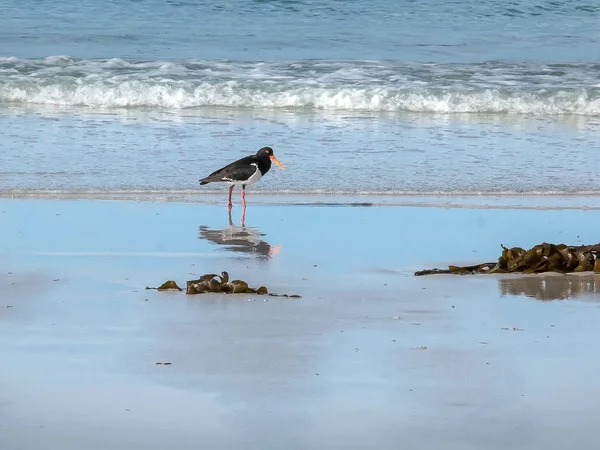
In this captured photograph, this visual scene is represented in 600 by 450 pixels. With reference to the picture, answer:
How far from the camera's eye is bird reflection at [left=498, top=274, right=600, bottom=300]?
20.2ft

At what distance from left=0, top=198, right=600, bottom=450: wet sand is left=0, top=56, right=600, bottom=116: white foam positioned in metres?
6.95

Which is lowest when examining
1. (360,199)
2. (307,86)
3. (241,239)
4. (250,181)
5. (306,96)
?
(241,239)

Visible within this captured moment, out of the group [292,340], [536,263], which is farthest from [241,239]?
[292,340]

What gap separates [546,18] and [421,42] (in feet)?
13.4

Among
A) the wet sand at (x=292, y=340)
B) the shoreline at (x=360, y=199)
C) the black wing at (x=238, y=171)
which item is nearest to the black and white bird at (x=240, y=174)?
the black wing at (x=238, y=171)

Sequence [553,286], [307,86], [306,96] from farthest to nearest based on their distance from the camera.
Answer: [307,86] < [306,96] < [553,286]

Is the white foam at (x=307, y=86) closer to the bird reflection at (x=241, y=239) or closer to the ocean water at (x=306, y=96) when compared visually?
the ocean water at (x=306, y=96)

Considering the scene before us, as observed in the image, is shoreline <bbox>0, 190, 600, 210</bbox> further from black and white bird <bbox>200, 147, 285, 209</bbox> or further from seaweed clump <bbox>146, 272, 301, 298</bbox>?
seaweed clump <bbox>146, 272, 301, 298</bbox>

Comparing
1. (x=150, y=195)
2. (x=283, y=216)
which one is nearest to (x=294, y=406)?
(x=283, y=216)

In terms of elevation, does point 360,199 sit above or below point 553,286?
above

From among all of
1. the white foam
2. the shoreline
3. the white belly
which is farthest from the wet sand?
the white foam

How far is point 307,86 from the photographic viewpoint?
52.3 feet

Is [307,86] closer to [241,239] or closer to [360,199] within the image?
[360,199]

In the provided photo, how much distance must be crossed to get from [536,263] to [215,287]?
6.18 ft
